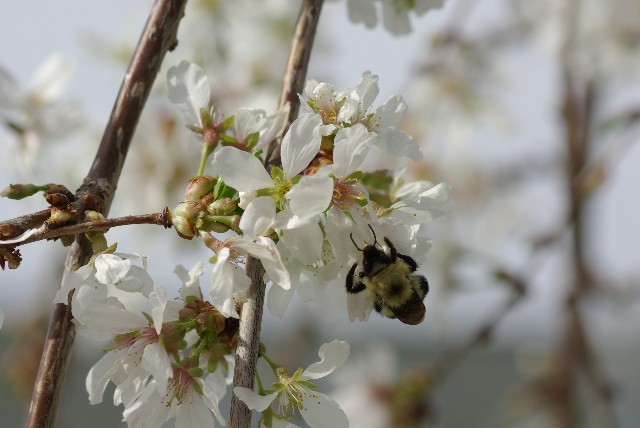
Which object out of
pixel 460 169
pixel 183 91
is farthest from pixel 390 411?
pixel 183 91

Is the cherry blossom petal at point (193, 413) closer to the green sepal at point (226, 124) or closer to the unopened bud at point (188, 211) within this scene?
the unopened bud at point (188, 211)

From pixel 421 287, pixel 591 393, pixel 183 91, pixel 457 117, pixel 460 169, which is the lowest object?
pixel 591 393

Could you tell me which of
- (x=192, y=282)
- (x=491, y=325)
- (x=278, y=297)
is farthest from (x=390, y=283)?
(x=491, y=325)

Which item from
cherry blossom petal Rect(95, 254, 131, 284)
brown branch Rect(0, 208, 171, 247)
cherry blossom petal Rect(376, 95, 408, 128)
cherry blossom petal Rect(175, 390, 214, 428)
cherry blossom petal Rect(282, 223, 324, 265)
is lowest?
cherry blossom petal Rect(175, 390, 214, 428)

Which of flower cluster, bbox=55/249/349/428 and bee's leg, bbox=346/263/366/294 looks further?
bee's leg, bbox=346/263/366/294

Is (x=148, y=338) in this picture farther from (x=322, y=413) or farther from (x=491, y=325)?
(x=491, y=325)

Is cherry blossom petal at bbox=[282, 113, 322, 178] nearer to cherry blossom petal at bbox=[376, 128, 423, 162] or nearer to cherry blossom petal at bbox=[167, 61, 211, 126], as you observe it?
cherry blossom petal at bbox=[376, 128, 423, 162]

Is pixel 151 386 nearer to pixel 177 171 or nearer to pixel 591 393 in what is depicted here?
pixel 177 171

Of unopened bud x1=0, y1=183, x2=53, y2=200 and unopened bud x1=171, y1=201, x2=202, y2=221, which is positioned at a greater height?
unopened bud x1=0, y1=183, x2=53, y2=200

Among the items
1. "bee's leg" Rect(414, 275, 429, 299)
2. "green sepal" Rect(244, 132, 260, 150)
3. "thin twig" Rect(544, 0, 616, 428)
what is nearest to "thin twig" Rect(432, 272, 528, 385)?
"thin twig" Rect(544, 0, 616, 428)
